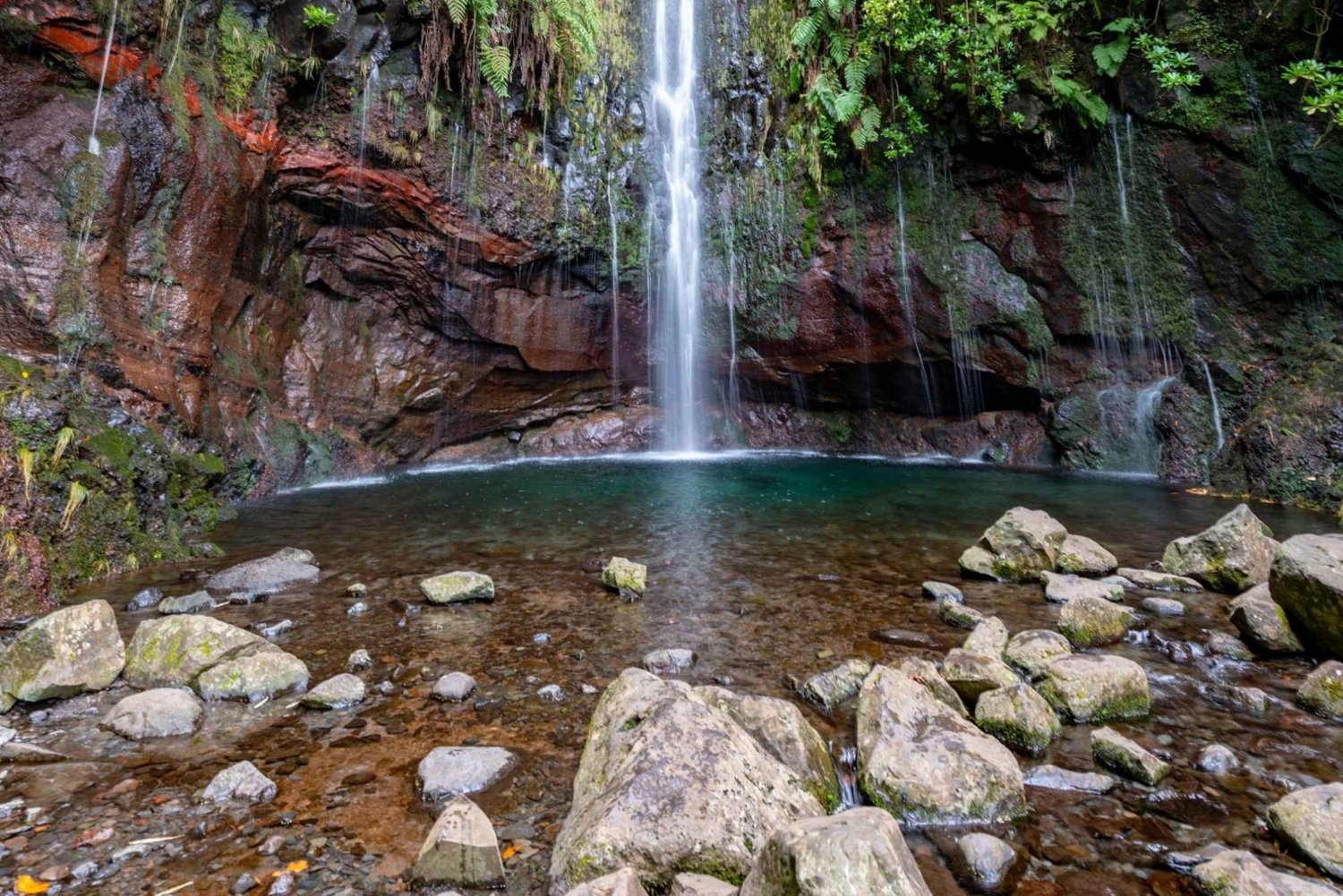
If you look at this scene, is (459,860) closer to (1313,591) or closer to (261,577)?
(261,577)

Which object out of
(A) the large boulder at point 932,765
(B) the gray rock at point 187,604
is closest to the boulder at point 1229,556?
(A) the large boulder at point 932,765

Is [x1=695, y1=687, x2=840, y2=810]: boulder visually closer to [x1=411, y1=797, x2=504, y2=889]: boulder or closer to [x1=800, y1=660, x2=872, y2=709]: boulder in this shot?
[x1=800, y1=660, x2=872, y2=709]: boulder

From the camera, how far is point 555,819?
106 inches

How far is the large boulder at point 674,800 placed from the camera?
7.17 ft

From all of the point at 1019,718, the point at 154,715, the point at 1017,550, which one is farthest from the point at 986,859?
the point at 1017,550

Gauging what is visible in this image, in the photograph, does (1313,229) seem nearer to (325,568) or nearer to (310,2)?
(325,568)

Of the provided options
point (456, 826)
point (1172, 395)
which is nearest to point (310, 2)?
point (456, 826)

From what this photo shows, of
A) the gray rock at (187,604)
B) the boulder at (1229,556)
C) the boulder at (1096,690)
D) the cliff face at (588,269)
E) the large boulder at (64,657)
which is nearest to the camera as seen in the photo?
the boulder at (1096,690)

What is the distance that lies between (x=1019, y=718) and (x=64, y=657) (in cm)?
513

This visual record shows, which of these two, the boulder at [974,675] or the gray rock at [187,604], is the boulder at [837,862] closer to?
the boulder at [974,675]

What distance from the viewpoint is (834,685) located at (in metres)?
3.77

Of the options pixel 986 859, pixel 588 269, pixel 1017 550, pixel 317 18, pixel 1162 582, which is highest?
pixel 317 18

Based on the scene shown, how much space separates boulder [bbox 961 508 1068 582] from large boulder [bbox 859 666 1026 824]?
3.25 m

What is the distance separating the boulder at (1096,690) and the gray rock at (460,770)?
283 cm
